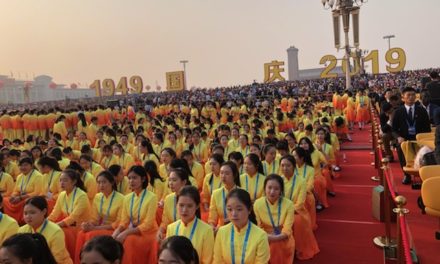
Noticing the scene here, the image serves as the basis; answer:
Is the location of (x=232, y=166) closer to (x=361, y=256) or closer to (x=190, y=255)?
(x=361, y=256)

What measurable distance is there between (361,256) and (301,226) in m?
0.73

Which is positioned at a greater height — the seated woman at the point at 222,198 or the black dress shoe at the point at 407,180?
the seated woman at the point at 222,198

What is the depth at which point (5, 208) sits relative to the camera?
18.3 feet

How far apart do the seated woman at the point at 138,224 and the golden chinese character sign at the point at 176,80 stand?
30175mm

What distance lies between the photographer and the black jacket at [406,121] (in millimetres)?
5691

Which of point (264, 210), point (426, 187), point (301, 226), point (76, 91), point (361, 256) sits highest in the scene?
point (76, 91)

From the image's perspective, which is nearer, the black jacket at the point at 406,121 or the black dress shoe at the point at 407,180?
the black jacket at the point at 406,121

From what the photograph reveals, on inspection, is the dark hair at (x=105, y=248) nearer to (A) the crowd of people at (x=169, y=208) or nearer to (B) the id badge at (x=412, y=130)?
(A) the crowd of people at (x=169, y=208)

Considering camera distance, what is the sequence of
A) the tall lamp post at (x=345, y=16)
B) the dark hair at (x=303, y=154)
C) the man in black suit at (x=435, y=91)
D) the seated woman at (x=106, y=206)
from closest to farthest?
the seated woman at (x=106, y=206) → the dark hair at (x=303, y=154) → the man in black suit at (x=435, y=91) → the tall lamp post at (x=345, y=16)

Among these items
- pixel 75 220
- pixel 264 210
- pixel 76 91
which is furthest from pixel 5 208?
pixel 76 91

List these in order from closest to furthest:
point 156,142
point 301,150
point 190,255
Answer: point 190,255
point 301,150
point 156,142

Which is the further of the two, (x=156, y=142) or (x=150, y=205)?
(x=156, y=142)

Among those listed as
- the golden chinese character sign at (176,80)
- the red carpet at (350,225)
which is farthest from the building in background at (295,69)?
the red carpet at (350,225)

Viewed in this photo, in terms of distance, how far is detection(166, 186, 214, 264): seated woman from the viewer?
3186mm
